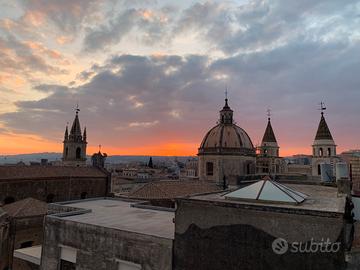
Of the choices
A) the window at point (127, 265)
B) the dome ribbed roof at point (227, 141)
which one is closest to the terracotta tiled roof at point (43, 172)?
the dome ribbed roof at point (227, 141)

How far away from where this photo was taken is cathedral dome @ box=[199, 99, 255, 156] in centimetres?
3866

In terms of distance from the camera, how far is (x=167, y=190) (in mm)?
30312

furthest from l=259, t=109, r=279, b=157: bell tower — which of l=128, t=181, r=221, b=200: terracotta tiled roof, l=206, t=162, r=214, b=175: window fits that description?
l=128, t=181, r=221, b=200: terracotta tiled roof

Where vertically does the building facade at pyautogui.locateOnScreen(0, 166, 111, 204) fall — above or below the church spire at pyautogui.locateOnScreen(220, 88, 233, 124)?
below

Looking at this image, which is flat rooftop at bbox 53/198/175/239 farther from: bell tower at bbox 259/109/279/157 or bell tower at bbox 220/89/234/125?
bell tower at bbox 259/109/279/157

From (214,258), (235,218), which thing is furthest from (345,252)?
(214,258)

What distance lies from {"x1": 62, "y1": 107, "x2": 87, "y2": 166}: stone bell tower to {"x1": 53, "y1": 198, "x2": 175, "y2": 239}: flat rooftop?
3605cm

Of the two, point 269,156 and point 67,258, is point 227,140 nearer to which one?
point 269,156

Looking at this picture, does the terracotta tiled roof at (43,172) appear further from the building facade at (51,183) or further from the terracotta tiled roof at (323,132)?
the terracotta tiled roof at (323,132)

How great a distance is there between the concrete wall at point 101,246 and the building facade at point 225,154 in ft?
84.0

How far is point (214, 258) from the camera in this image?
33.3ft

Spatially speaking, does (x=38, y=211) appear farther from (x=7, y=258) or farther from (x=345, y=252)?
(x=345, y=252)

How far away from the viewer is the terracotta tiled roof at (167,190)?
29.0 metres

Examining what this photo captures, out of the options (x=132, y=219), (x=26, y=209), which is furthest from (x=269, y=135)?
(x=132, y=219)
